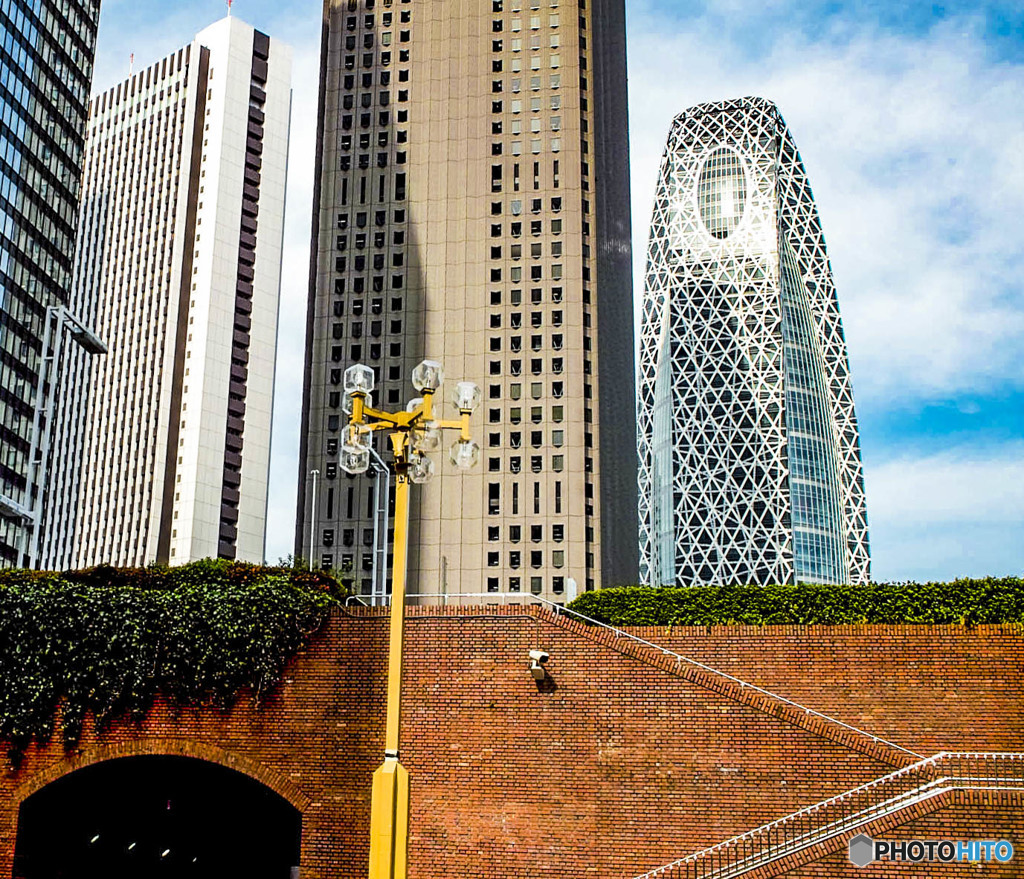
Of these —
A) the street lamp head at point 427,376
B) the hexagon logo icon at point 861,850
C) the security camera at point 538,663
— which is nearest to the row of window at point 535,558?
the security camera at point 538,663

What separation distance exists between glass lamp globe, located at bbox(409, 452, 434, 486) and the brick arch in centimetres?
1320

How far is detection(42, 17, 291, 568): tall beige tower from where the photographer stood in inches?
4958

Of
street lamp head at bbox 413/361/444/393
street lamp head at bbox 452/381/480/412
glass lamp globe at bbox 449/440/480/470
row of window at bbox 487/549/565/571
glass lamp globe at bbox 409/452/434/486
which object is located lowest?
glass lamp globe at bbox 409/452/434/486

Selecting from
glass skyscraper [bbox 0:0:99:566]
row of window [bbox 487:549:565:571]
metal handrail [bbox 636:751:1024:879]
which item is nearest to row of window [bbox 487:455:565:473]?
row of window [bbox 487:549:565:571]

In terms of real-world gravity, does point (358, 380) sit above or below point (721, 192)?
below

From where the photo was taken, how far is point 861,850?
21.5 metres

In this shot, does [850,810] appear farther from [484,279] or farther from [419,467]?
[484,279]

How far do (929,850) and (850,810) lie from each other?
2.06m

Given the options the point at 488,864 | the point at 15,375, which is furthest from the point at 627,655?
the point at 15,375

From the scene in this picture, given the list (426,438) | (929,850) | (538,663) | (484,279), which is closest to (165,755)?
(538,663)

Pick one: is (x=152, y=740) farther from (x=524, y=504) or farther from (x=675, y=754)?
(x=524, y=504)

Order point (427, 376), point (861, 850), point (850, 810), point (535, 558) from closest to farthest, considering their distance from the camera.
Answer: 1. point (427, 376)
2. point (861, 850)
3. point (850, 810)
4. point (535, 558)

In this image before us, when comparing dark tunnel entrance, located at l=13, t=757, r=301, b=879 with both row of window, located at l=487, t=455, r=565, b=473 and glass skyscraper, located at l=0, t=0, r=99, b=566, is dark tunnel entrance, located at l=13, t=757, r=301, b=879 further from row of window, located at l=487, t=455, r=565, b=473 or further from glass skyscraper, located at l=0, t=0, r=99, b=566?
row of window, located at l=487, t=455, r=565, b=473

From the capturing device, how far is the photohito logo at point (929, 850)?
826 inches
